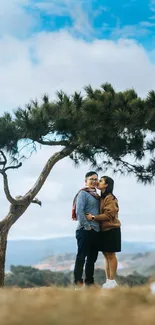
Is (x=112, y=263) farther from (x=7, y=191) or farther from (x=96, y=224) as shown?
(x=7, y=191)

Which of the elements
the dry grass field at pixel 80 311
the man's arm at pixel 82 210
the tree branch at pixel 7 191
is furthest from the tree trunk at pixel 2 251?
the dry grass field at pixel 80 311

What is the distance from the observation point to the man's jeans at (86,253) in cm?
752

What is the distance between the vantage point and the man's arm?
7352mm

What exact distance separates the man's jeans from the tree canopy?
3.75 metres

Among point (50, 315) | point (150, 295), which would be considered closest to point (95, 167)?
A: point (150, 295)

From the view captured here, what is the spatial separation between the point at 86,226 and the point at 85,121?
12.9 ft

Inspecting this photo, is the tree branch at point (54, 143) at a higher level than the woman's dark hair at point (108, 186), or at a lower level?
higher

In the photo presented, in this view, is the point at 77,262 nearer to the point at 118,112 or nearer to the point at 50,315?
the point at 118,112

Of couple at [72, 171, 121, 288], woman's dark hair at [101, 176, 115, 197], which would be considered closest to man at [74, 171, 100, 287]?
couple at [72, 171, 121, 288]

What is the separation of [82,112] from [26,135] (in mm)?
1114

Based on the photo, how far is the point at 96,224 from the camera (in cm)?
752

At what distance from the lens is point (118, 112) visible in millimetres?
11000

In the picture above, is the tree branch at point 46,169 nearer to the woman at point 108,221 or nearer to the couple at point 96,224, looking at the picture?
the couple at point 96,224

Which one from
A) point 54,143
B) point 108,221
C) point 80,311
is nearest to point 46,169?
point 54,143
